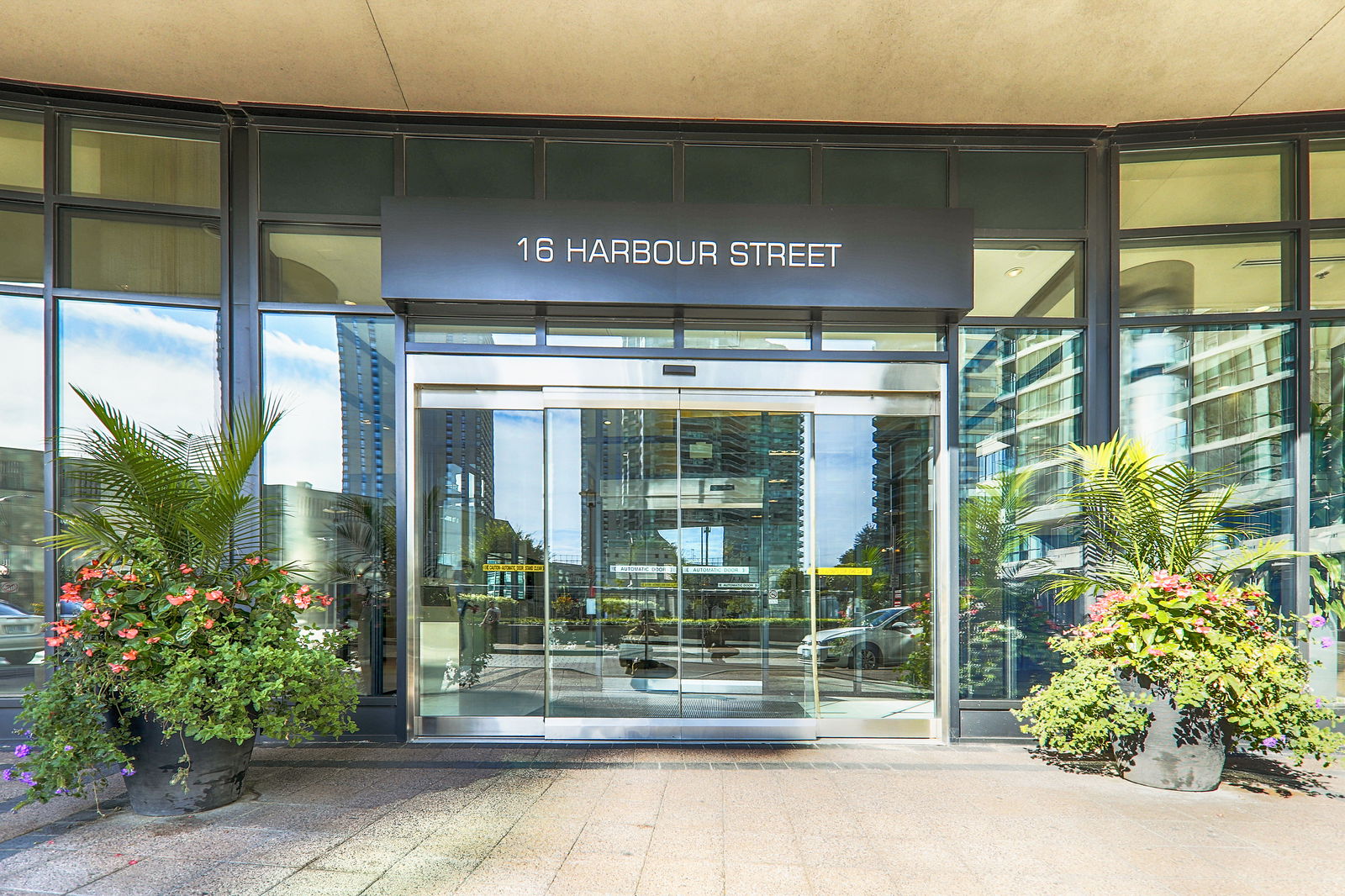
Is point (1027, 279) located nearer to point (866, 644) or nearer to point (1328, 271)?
point (1328, 271)

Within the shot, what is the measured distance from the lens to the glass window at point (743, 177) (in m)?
6.04

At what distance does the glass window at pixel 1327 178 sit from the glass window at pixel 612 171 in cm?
492

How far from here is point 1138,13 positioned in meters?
4.79

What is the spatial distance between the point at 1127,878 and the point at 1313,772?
2698 millimetres

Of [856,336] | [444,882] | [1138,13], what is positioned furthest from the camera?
[856,336]

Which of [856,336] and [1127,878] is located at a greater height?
[856,336]

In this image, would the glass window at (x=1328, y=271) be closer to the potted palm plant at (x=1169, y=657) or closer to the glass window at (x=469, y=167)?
the potted palm plant at (x=1169, y=657)

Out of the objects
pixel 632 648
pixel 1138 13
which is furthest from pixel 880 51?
pixel 632 648

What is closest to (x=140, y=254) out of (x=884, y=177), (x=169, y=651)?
(x=169, y=651)

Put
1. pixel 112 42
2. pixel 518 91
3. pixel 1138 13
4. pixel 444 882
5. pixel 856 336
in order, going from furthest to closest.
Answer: pixel 856 336 < pixel 518 91 < pixel 112 42 < pixel 1138 13 < pixel 444 882

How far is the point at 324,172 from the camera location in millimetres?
5953

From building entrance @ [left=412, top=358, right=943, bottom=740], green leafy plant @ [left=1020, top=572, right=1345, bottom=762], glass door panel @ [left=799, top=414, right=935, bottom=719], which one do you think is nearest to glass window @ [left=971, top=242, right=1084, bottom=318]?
building entrance @ [left=412, top=358, right=943, bottom=740]

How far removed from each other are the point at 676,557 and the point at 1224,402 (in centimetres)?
429

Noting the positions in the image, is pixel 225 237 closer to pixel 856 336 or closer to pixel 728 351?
pixel 728 351
